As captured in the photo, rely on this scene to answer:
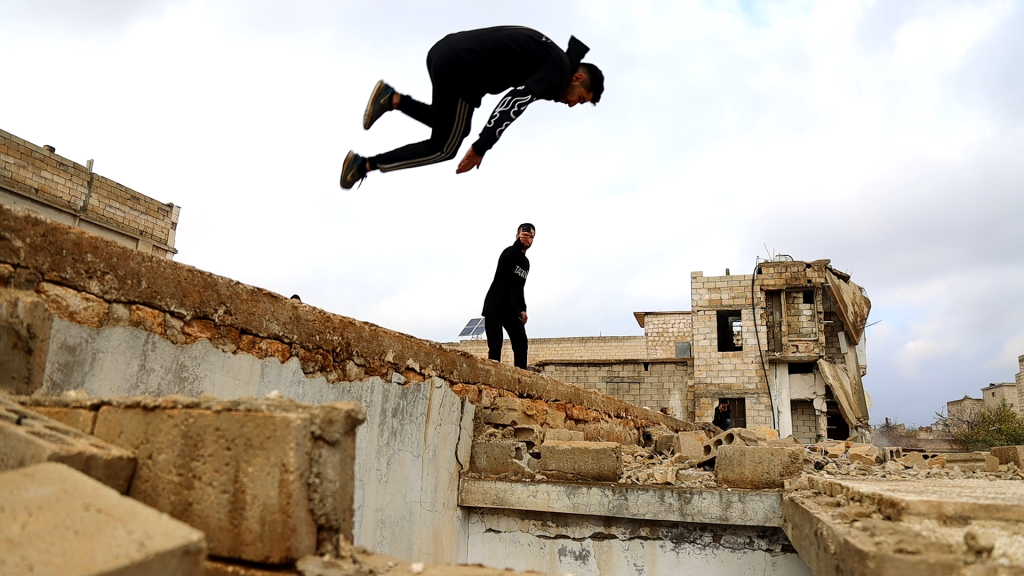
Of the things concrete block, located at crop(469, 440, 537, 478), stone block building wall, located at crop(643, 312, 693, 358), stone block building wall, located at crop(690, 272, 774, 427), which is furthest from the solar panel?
concrete block, located at crop(469, 440, 537, 478)

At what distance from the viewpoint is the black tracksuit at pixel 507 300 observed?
6.24 meters

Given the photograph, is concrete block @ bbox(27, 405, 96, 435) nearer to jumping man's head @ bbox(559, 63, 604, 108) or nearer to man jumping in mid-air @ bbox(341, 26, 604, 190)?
man jumping in mid-air @ bbox(341, 26, 604, 190)

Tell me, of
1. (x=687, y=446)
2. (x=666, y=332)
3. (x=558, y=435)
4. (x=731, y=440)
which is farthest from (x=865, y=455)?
(x=666, y=332)

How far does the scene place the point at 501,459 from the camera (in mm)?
5191

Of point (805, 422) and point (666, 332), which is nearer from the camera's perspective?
point (805, 422)

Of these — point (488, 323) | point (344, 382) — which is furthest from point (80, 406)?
point (488, 323)

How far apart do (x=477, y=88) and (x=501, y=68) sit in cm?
18

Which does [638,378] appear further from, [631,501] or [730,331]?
[631,501]

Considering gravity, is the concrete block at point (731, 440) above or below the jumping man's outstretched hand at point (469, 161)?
below

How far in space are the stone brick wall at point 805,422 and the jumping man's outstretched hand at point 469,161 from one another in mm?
18763

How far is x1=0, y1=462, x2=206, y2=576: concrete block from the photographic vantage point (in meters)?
1.25

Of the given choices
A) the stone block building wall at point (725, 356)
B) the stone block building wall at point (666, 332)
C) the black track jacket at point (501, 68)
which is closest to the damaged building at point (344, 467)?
the black track jacket at point (501, 68)

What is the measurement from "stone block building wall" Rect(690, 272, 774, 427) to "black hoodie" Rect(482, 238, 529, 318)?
14.3 metres

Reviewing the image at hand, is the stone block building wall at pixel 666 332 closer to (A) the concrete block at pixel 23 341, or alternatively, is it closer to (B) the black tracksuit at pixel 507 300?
(B) the black tracksuit at pixel 507 300
